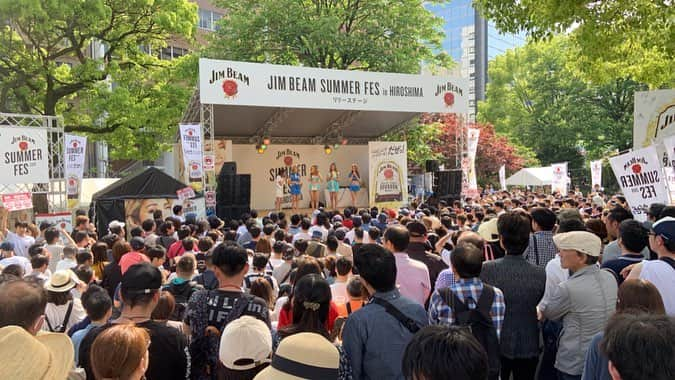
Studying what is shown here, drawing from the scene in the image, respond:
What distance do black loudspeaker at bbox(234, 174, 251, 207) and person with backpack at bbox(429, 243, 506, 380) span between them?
39.2 ft

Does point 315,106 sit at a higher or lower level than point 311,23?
lower

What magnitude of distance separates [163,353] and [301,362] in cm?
115

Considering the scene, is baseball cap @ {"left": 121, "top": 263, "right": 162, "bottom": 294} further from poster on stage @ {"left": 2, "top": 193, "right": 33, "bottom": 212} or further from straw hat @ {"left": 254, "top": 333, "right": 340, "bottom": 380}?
poster on stage @ {"left": 2, "top": 193, "right": 33, "bottom": 212}

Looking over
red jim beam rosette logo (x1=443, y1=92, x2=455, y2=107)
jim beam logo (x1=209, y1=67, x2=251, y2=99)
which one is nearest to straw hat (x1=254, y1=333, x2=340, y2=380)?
jim beam logo (x1=209, y1=67, x2=251, y2=99)

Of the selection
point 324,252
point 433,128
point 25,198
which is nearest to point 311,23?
point 433,128

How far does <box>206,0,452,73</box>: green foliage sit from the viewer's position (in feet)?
73.0

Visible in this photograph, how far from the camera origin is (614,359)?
176 centimetres

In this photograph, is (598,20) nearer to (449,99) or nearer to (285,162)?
(449,99)

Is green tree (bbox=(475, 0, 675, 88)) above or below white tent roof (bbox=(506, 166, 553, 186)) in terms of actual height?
above

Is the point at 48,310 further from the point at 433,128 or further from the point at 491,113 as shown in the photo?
the point at 491,113

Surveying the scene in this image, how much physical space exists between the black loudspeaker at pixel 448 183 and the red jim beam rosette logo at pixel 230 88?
784 cm

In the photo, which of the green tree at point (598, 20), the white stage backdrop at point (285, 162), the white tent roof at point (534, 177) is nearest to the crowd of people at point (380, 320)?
the green tree at point (598, 20)

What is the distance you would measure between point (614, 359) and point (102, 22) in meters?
20.2

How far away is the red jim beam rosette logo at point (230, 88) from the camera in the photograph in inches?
521
